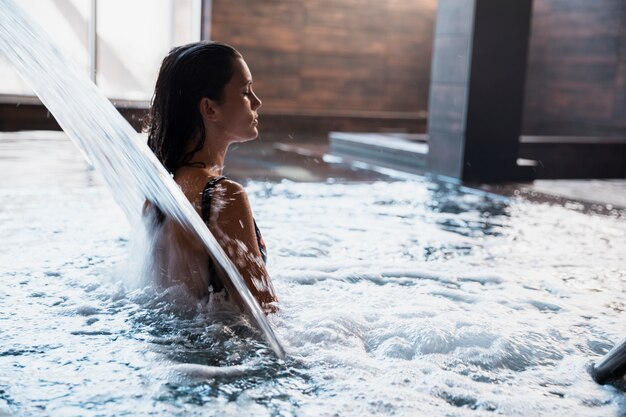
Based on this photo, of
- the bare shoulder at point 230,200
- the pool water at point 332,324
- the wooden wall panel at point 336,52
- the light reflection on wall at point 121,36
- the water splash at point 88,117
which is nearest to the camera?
the pool water at point 332,324

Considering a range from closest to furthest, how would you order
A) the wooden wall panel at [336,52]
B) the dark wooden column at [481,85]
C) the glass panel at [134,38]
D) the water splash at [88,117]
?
1. the water splash at [88,117]
2. the dark wooden column at [481,85]
3. the glass panel at [134,38]
4. the wooden wall panel at [336,52]

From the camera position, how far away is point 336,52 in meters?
14.4

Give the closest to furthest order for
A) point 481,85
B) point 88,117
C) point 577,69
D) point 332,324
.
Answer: point 332,324 → point 88,117 → point 481,85 → point 577,69

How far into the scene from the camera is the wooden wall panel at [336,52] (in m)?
13.6

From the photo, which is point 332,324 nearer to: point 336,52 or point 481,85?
point 481,85

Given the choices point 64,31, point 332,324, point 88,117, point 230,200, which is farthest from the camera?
point 64,31

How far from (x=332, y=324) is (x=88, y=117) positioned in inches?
46.7

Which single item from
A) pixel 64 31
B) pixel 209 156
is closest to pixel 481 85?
pixel 209 156

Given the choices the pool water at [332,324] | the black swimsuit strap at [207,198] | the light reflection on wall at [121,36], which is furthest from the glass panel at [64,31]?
the black swimsuit strap at [207,198]

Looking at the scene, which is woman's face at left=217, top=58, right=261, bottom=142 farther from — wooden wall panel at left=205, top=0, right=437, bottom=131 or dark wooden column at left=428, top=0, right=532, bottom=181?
wooden wall panel at left=205, top=0, right=437, bottom=131

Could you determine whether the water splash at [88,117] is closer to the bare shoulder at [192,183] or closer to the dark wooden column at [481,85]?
the bare shoulder at [192,183]

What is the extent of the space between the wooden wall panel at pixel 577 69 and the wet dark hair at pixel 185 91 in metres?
10.8

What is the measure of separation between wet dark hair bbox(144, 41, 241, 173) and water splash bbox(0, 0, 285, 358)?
0.30 ft

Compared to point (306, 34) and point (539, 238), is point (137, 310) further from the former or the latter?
point (306, 34)
